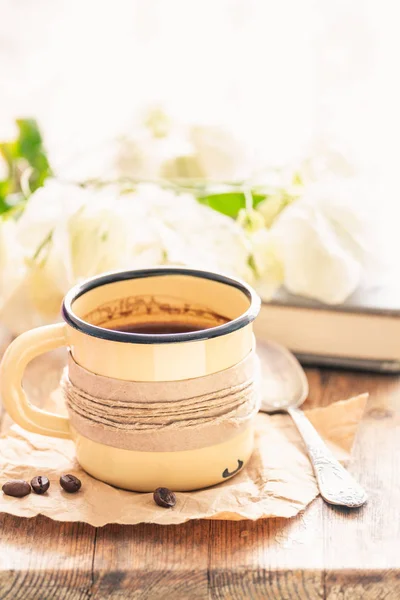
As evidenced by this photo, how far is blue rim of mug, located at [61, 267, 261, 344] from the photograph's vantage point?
1.93ft

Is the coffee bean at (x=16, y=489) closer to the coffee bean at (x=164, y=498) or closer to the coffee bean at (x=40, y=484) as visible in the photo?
the coffee bean at (x=40, y=484)

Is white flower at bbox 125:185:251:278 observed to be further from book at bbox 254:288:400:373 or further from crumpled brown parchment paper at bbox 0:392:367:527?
crumpled brown parchment paper at bbox 0:392:367:527

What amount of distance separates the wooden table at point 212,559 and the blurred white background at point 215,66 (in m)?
0.93

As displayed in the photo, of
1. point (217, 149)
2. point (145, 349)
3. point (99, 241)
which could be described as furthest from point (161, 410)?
point (217, 149)

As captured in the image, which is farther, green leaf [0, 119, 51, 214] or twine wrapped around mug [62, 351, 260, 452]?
green leaf [0, 119, 51, 214]

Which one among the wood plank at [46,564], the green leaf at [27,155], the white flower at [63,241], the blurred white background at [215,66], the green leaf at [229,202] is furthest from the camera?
the blurred white background at [215,66]

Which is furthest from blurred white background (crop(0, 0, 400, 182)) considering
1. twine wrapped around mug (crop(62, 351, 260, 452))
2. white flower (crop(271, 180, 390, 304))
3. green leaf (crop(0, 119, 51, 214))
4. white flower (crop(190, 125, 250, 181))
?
twine wrapped around mug (crop(62, 351, 260, 452))

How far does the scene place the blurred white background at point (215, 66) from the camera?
4.73ft

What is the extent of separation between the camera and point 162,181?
100cm

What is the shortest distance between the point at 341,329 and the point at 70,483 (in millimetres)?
398

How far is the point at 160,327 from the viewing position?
0.74m

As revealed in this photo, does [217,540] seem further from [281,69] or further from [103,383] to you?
[281,69]

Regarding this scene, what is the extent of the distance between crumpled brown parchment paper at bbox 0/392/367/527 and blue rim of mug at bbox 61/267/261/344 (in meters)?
0.14

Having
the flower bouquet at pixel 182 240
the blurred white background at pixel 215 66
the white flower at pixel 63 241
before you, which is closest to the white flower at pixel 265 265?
the flower bouquet at pixel 182 240
